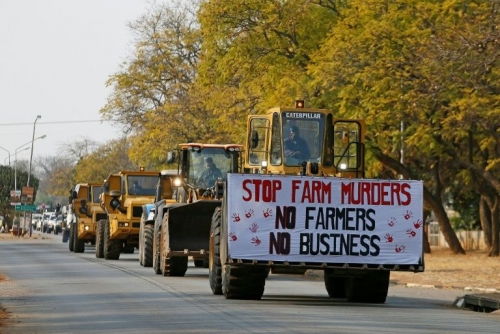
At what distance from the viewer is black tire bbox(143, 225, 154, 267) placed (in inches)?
1419

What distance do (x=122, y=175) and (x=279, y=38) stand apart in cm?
912

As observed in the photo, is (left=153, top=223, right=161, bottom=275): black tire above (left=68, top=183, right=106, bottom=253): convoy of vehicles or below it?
below

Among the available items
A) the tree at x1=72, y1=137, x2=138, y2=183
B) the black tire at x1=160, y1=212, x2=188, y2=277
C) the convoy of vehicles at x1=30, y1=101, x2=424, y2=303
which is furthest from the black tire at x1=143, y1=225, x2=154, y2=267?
the tree at x1=72, y1=137, x2=138, y2=183

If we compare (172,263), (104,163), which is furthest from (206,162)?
(104,163)

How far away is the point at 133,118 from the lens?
7550 centimetres

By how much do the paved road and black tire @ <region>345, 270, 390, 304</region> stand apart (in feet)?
1.08

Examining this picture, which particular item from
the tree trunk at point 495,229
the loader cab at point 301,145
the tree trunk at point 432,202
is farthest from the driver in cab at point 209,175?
the tree trunk at point 495,229

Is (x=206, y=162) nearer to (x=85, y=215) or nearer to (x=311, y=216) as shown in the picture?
(x=311, y=216)

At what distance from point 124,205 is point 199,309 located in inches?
884

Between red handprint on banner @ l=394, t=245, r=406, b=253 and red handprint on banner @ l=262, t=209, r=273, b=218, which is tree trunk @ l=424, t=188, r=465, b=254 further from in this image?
red handprint on banner @ l=262, t=209, r=273, b=218

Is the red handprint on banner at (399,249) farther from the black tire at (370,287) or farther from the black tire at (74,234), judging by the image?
the black tire at (74,234)

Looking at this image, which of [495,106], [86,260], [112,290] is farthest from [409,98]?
[112,290]

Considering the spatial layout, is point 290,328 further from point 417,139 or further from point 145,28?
point 145,28

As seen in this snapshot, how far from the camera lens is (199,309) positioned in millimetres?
20828
